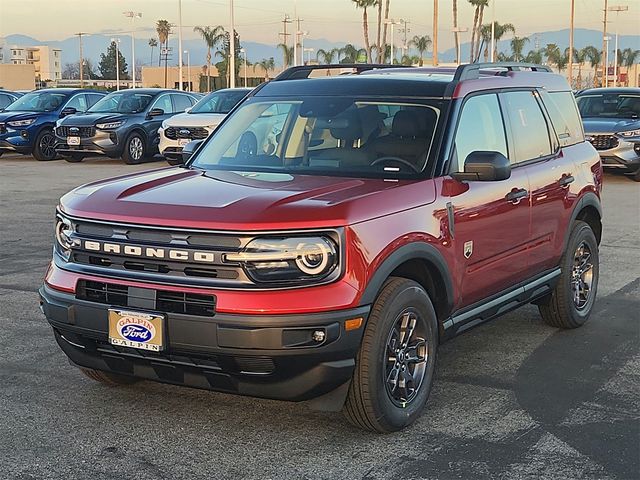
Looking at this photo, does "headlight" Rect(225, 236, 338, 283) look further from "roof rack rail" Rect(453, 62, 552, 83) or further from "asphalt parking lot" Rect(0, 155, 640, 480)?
"roof rack rail" Rect(453, 62, 552, 83)

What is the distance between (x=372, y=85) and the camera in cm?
573

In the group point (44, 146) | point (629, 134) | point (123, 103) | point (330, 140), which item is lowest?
point (44, 146)

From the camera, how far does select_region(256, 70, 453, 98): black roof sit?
18.4 ft

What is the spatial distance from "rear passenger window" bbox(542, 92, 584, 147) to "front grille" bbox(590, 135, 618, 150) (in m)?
10.4

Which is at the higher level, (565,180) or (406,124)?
(406,124)

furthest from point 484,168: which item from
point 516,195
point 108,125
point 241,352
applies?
point 108,125

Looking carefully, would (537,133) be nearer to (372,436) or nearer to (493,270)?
(493,270)

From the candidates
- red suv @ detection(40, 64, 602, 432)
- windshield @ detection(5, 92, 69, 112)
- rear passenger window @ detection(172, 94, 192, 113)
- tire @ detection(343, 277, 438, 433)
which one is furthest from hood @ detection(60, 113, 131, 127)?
tire @ detection(343, 277, 438, 433)

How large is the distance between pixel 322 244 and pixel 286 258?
179 millimetres

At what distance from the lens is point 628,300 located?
7793mm

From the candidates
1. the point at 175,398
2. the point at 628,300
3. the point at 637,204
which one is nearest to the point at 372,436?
the point at 175,398

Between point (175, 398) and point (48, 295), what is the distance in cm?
97

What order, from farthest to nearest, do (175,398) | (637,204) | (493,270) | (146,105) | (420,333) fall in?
(146,105) < (637,204) < (493,270) < (175,398) < (420,333)

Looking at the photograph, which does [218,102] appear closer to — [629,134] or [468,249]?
[629,134]
